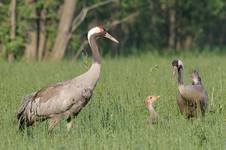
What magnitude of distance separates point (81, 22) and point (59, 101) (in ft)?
85.3

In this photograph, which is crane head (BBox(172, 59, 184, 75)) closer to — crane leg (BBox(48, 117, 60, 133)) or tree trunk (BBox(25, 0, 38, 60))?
crane leg (BBox(48, 117, 60, 133))

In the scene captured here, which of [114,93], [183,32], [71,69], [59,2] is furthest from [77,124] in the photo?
[183,32]

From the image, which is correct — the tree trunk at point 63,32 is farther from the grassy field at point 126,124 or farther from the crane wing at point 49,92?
the crane wing at point 49,92

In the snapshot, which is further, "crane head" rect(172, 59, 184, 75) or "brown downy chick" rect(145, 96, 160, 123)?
"crane head" rect(172, 59, 184, 75)

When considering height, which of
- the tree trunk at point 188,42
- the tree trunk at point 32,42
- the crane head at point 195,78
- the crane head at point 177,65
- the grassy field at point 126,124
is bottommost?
the grassy field at point 126,124

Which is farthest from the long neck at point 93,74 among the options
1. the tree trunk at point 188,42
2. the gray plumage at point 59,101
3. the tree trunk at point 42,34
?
the tree trunk at point 188,42

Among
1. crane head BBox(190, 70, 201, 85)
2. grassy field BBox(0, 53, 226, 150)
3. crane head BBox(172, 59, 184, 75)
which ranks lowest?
grassy field BBox(0, 53, 226, 150)

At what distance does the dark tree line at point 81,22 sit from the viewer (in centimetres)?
3114

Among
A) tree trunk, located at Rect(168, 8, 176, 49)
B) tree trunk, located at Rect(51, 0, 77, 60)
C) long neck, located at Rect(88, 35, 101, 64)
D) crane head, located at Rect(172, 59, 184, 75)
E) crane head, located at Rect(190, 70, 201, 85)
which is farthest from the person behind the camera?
tree trunk, located at Rect(168, 8, 176, 49)

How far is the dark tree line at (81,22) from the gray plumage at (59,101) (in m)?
19.1

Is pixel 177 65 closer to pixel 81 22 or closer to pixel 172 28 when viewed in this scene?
pixel 81 22

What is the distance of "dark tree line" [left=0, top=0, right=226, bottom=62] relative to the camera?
102ft

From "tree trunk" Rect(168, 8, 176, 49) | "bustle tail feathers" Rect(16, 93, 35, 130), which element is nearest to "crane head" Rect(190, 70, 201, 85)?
"bustle tail feathers" Rect(16, 93, 35, 130)

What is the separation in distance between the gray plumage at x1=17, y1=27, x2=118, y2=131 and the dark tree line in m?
19.1
